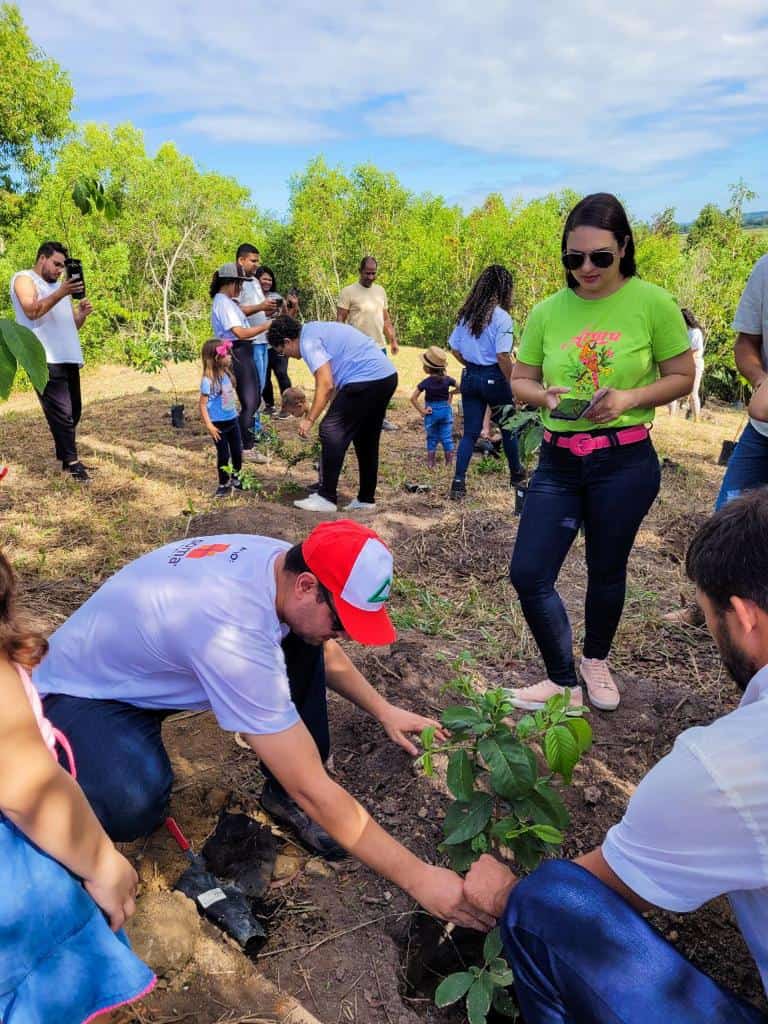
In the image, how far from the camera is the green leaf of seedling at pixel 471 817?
1.63m

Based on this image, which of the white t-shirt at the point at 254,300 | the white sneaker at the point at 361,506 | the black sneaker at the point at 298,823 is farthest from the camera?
the white t-shirt at the point at 254,300

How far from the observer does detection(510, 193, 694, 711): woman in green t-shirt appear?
86.2 inches

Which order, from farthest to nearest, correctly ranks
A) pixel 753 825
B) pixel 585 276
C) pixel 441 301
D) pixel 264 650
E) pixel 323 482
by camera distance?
pixel 441 301 < pixel 323 482 < pixel 585 276 < pixel 264 650 < pixel 753 825

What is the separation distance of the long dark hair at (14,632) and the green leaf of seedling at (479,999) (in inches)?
42.6

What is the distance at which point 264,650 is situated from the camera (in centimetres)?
158

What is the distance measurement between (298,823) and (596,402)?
1554 millimetres

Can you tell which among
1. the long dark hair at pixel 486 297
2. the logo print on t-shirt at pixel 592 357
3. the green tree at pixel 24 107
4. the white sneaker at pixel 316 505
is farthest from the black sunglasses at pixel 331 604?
the green tree at pixel 24 107

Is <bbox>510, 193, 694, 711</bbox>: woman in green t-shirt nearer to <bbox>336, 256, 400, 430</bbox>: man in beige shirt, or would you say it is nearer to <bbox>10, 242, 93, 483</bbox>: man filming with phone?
<bbox>10, 242, 93, 483</bbox>: man filming with phone

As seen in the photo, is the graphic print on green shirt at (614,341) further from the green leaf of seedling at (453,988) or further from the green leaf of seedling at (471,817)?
the green leaf of seedling at (453,988)

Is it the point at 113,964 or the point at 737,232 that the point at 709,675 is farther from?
the point at 737,232

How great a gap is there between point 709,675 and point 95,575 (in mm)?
3121

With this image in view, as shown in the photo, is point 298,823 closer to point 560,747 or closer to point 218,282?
point 560,747

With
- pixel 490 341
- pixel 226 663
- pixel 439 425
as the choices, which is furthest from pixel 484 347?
pixel 226 663

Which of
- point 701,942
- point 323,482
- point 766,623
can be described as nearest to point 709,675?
point 701,942
